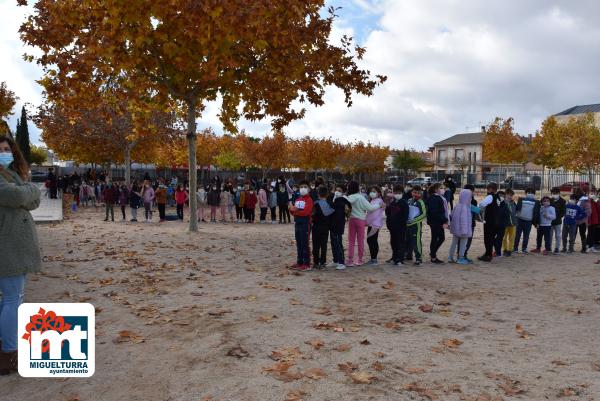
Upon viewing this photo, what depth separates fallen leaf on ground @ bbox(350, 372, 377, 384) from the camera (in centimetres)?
431

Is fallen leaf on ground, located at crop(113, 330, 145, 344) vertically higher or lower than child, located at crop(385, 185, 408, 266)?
lower

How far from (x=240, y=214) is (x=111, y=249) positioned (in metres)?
9.23

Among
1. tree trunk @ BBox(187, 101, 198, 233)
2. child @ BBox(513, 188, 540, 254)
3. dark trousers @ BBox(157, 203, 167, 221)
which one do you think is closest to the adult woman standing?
tree trunk @ BBox(187, 101, 198, 233)

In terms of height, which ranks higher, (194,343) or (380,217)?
(380,217)

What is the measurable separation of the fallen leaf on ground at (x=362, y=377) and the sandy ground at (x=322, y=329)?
2 cm

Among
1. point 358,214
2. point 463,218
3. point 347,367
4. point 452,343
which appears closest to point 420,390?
point 347,367

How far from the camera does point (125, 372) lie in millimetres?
4535

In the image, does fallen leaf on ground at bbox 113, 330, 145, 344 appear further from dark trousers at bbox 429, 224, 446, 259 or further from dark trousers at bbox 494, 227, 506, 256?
dark trousers at bbox 494, 227, 506, 256

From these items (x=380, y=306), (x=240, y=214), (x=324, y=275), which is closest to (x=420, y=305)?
(x=380, y=306)

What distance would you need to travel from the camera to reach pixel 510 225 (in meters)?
12.0

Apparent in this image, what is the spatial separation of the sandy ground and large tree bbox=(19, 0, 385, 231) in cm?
526

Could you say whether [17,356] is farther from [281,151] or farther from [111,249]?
[281,151]

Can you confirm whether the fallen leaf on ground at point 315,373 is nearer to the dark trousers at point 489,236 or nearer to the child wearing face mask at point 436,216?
the child wearing face mask at point 436,216
